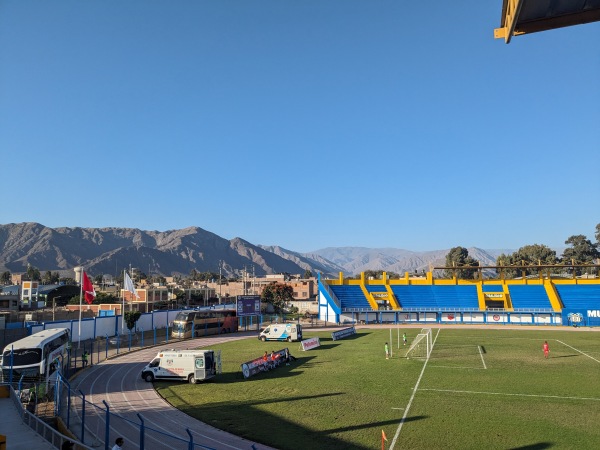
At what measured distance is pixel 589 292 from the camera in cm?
7619

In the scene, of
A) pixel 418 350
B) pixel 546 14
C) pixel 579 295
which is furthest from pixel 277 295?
pixel 546 14

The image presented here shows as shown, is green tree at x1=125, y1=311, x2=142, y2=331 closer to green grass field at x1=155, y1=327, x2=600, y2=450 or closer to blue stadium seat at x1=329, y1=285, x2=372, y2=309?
green grass field at x1=155, y1=327, x2=600, y2=450

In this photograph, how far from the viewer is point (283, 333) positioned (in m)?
54.7

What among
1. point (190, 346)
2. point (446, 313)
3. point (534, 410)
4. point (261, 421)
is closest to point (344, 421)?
point (261, 421)

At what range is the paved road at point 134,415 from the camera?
19.2 meters

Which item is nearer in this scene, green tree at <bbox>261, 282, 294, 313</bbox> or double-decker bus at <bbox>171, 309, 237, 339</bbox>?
double-decker bus at <bbox>171, 309, 237, 339</bbox>

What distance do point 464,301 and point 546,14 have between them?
256 feet

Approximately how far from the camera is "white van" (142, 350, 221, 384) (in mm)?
30891

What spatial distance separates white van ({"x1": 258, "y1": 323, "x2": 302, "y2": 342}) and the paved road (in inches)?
728

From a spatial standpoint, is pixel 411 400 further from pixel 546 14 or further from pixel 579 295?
pixel 579 295

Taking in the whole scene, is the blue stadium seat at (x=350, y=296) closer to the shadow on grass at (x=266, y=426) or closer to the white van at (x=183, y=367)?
the white van at (x=183, y=367)

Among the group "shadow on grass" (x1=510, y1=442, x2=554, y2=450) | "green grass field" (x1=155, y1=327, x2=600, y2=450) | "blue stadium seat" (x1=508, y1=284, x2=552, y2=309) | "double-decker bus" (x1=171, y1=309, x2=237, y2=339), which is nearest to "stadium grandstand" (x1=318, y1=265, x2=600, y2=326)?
"blue stadium seat" (x1=508, y1=284, x2=552, y2=309)

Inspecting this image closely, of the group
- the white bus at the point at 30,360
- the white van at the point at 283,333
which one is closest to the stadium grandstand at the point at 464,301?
the white van at the point at 283,333

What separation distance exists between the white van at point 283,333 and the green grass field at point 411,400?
1113cm
